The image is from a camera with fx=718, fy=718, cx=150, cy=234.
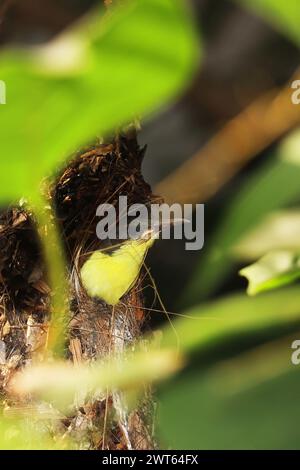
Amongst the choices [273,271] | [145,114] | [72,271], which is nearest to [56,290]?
[72,271]

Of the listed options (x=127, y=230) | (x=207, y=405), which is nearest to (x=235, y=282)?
(x=127, y=230)

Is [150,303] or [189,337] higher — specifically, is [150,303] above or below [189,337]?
above

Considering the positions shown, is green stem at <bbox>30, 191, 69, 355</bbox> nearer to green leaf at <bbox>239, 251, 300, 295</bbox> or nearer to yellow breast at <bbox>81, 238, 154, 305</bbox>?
yellow breast at <bbox>81, 238, 154, 305</bbox>

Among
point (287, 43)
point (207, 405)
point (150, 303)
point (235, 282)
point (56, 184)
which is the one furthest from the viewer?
point (287, 43)

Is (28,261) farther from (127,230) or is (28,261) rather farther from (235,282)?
(235,282)

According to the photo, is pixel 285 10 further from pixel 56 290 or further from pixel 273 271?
pixel 56 290

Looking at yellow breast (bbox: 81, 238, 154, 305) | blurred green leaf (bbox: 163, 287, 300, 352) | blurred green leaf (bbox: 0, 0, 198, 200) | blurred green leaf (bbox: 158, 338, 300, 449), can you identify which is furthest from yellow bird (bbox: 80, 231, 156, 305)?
blurred green leaf (bbox: 0, 0, 198, 200)
